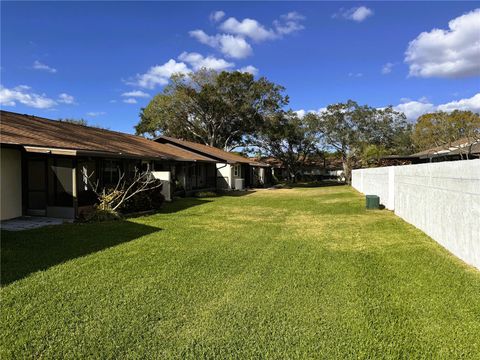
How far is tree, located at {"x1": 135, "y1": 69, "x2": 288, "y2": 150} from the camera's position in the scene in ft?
120

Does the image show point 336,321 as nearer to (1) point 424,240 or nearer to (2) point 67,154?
(1) point 424,240

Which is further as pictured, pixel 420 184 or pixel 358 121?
pixel 358 121

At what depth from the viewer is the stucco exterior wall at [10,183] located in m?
10.7

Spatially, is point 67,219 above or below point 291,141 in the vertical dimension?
below

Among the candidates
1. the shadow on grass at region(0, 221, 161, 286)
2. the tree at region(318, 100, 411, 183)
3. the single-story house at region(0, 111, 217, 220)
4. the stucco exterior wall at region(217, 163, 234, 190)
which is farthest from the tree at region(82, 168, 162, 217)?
the tree at region(318, 100, 411, 183)

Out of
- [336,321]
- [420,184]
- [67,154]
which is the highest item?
[67,154]

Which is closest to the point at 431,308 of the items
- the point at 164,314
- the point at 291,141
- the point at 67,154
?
the point at 164,314

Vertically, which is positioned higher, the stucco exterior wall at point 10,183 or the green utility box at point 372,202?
the stucco exterior wall at point 10,183

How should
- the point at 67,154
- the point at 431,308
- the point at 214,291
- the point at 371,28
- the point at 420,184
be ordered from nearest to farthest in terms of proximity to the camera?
1. the point at 431,308
2. the point at 214,291
3. the point at 420,184
4. the point at 67,154
5. the point at 371,28

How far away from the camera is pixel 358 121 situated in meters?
50.1

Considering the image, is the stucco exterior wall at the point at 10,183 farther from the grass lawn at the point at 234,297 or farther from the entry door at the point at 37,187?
the grass lawn at the point at 234,297

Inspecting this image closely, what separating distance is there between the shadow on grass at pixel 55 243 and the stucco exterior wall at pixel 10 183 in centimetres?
213

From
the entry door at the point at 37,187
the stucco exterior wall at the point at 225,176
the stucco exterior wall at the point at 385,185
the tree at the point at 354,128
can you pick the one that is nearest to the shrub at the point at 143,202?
the entry door at the point at 37,187

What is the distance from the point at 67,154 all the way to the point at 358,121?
45.7 metres
